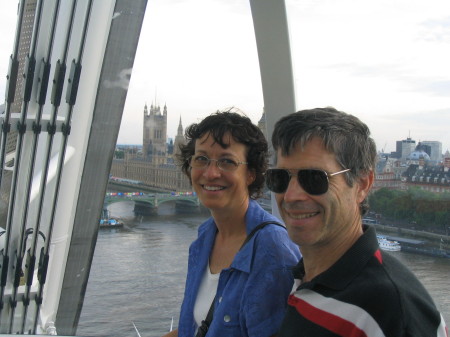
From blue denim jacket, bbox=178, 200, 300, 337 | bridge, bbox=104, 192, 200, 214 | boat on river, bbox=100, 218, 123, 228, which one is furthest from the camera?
boat on river, bbox=100, 218, 123, 228

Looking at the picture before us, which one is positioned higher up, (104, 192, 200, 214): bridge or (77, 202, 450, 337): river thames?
(104, 192, 200, 214): bridge

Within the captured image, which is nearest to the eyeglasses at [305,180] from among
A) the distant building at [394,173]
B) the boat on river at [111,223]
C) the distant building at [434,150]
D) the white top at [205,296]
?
the white top at [205,296]

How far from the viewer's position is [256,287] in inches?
30.0

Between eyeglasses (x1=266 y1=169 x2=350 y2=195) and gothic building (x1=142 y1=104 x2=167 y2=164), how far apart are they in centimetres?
191

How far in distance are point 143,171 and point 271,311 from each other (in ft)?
8.44

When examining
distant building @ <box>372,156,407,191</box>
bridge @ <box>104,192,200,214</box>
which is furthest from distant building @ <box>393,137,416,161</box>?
bridge @ <box>104,192,200,214</box>

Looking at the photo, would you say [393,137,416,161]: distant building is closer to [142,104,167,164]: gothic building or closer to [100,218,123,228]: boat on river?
[142,104,167,164]: gothic building

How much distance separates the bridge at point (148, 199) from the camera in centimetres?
277

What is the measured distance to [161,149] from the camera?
2.63m


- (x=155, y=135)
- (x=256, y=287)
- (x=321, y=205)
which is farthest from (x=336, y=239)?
(x=155, y=135)

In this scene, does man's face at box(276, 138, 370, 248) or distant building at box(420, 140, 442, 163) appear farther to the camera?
distant building at box(420, 140, 442, 163)

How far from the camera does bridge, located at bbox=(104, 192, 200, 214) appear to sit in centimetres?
277

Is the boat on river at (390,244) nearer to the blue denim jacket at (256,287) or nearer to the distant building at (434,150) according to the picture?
the distant building at (434,150)

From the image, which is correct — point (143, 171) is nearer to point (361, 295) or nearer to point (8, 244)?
point (8, 244)
